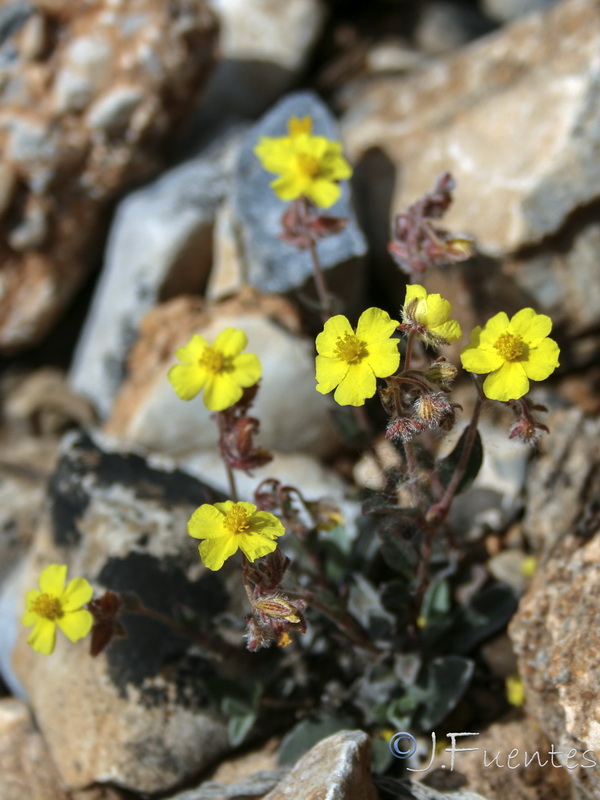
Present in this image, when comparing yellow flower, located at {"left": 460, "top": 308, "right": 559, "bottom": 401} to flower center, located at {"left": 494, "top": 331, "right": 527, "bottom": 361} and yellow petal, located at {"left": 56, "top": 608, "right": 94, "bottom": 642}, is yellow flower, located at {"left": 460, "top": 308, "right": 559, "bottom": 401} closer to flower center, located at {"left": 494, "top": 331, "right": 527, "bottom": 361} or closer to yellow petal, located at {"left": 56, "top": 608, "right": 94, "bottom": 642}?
flower center, located at {"left": 494, "top": 331, "right": 527, "bottom": 361}

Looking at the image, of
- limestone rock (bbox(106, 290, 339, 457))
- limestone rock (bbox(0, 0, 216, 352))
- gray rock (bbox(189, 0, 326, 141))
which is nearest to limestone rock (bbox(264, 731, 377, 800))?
limestone rock (bbox(106, 290, 339, 457))

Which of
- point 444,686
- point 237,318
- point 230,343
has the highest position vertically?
point 230,343

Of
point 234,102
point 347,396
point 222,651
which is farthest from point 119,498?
point 234,102

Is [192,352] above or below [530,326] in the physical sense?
above

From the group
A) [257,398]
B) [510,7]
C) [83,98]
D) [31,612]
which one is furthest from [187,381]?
[510,7]

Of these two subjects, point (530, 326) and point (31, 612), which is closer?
point (530, 326)

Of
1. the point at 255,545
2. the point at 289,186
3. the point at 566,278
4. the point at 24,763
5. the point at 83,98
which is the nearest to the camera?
the point at 255,545

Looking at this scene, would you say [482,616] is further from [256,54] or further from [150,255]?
[256,54]
